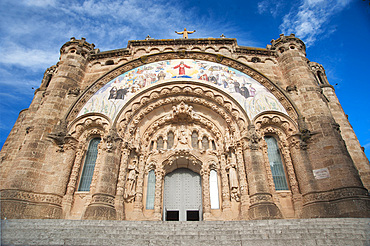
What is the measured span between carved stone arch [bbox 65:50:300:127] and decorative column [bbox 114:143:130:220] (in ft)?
12.5

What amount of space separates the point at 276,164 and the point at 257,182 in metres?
2.32

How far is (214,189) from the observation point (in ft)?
41.4

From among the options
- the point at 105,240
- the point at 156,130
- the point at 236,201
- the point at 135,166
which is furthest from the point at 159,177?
the point at 105,240

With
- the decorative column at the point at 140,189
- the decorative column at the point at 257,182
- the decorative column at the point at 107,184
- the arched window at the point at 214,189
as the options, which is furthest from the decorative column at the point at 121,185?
the decorative column at the point at 257,182

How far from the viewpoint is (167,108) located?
1462cm

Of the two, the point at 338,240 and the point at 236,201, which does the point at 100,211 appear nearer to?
the point at 236,201

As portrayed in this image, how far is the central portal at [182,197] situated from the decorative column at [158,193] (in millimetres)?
A: 589

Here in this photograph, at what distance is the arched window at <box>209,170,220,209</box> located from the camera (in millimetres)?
12156

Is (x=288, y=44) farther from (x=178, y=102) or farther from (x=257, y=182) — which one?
(x=257, y=182)

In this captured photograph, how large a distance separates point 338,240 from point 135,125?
1058cm

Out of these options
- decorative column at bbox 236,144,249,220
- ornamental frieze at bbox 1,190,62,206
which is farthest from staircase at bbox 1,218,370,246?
decorative column at bbox 236,144,249,220

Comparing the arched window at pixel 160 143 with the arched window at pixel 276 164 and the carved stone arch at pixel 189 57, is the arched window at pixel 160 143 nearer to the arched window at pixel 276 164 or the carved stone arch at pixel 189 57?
the carved stone arch at pixel 189 57

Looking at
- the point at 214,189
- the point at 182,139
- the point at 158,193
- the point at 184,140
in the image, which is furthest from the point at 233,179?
the point at 158,193

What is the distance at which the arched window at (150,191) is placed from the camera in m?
12.2
